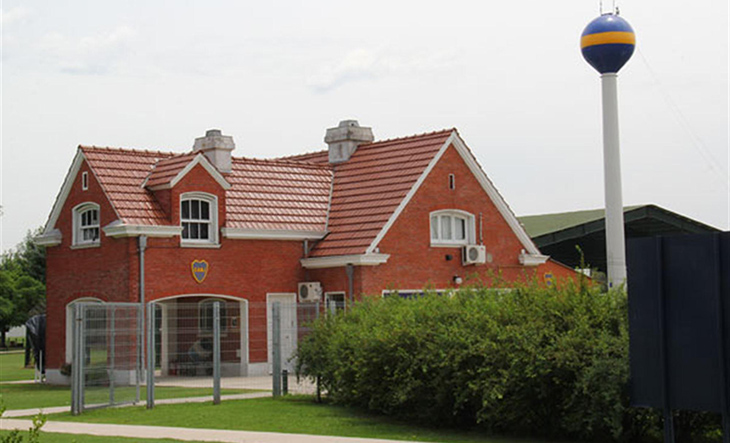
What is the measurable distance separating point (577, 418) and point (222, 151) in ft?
68.1

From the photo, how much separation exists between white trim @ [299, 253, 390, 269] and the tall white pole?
10.3 metres

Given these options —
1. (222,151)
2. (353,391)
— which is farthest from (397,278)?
(353,391)

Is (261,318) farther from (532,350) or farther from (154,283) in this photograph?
(532,350)

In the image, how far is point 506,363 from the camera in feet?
54.2

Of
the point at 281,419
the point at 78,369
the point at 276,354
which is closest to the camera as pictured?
the point at 281,419

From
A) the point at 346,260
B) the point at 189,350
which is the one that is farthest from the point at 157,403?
the point at 346,260

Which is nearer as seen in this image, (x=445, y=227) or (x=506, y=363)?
(x=506, y=363)

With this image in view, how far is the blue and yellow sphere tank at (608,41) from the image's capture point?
38031 millimetres

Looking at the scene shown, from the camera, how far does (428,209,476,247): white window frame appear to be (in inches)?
1359

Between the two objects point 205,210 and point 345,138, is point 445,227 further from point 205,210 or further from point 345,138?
point 205,210

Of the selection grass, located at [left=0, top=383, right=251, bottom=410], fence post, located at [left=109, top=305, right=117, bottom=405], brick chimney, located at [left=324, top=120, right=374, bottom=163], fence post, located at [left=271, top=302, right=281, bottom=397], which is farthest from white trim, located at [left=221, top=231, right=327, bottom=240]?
fence post, located at [left=109, top=305, right=117, bottom=405]

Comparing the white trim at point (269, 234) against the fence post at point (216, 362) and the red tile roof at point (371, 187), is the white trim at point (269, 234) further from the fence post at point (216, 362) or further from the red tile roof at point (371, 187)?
the fence post at point (216, 362)

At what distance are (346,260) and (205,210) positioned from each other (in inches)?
170

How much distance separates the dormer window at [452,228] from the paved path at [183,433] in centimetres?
1747
